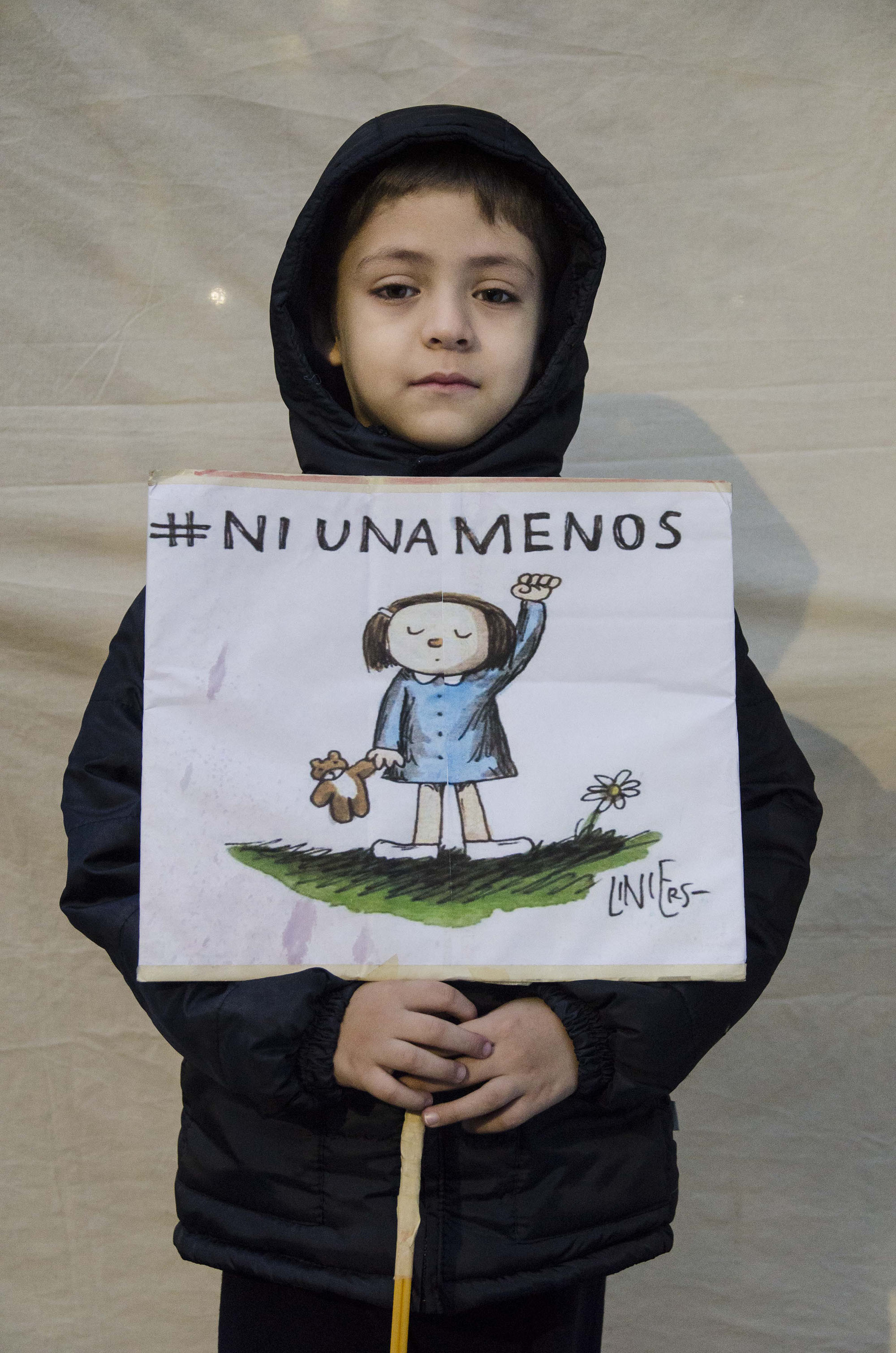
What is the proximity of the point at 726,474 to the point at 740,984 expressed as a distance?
2.07ft

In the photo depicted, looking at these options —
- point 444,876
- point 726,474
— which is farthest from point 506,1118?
point 726,474

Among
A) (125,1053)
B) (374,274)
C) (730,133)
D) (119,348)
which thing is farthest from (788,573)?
(125,1053)

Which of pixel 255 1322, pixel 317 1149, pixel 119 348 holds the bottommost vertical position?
pixel 255 1322

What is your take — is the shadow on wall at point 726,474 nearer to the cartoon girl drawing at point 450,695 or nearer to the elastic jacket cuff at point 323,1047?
the cartoon girl drawing at point 450,695

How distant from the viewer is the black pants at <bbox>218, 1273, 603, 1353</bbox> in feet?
2.66

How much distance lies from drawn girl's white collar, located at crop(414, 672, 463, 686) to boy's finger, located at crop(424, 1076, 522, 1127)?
0.23 metres

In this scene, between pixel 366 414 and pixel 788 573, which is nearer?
pixel 366 414

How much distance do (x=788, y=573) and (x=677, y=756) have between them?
0.58m

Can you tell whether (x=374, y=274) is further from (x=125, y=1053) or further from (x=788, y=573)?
(x=125, y=1053)

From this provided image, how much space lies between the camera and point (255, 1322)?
0.82 m
